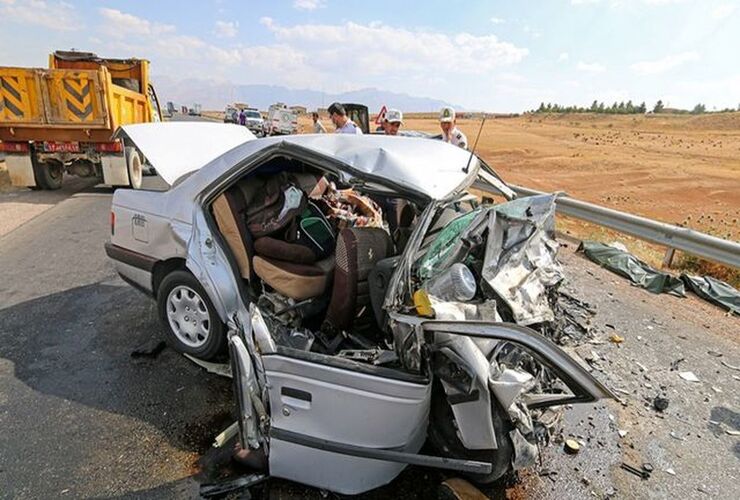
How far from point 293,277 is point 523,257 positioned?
1.47 metres

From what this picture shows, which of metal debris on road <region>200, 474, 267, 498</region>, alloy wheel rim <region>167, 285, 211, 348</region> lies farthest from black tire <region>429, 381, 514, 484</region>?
alloy wheel rim <region>167, 285, 211, 348</region>

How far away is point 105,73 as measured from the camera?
855 cm

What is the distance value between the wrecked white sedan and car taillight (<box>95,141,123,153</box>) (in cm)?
609

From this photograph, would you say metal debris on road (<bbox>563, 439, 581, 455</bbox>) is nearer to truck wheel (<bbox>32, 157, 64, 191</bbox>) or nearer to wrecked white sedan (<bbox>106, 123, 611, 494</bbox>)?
wrecked white sedan (<bbox>106, 123, 611, 494</bbox>)

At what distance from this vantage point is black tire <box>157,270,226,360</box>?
3283mm

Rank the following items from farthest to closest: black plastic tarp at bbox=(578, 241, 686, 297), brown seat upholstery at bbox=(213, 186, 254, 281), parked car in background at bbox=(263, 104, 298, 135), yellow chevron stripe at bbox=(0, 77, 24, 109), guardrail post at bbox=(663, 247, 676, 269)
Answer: parked car in background at bbox=(263, 104, 298, 135)
yellow chevron stripe at bbox=(0, 77, 24, 109)
guardrail post at bbox=(663, 247, 676, 269)
black plastic tarp at bbox=(578, 241, 686, 297)
brown seat upholstery at bbox=(213, 186, 254, 281)

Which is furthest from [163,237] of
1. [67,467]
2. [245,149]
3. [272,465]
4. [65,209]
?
[65,209]

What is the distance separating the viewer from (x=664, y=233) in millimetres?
5820

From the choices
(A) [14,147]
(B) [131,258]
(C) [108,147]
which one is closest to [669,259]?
(B) [131,258]

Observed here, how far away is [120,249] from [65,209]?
5.24 m

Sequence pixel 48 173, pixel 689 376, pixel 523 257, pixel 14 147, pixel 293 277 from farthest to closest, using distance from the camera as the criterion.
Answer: pixel 48 173, pixel 14 147, pixel 689 376, pixel 293 277, pixel 523 257

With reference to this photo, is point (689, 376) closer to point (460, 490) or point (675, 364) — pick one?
point (675, 364)

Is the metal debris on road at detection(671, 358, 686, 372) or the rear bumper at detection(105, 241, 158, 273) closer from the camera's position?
the rear bumper at detection(105, 241, 158, 273)

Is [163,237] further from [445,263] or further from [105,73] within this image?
[105,73]
